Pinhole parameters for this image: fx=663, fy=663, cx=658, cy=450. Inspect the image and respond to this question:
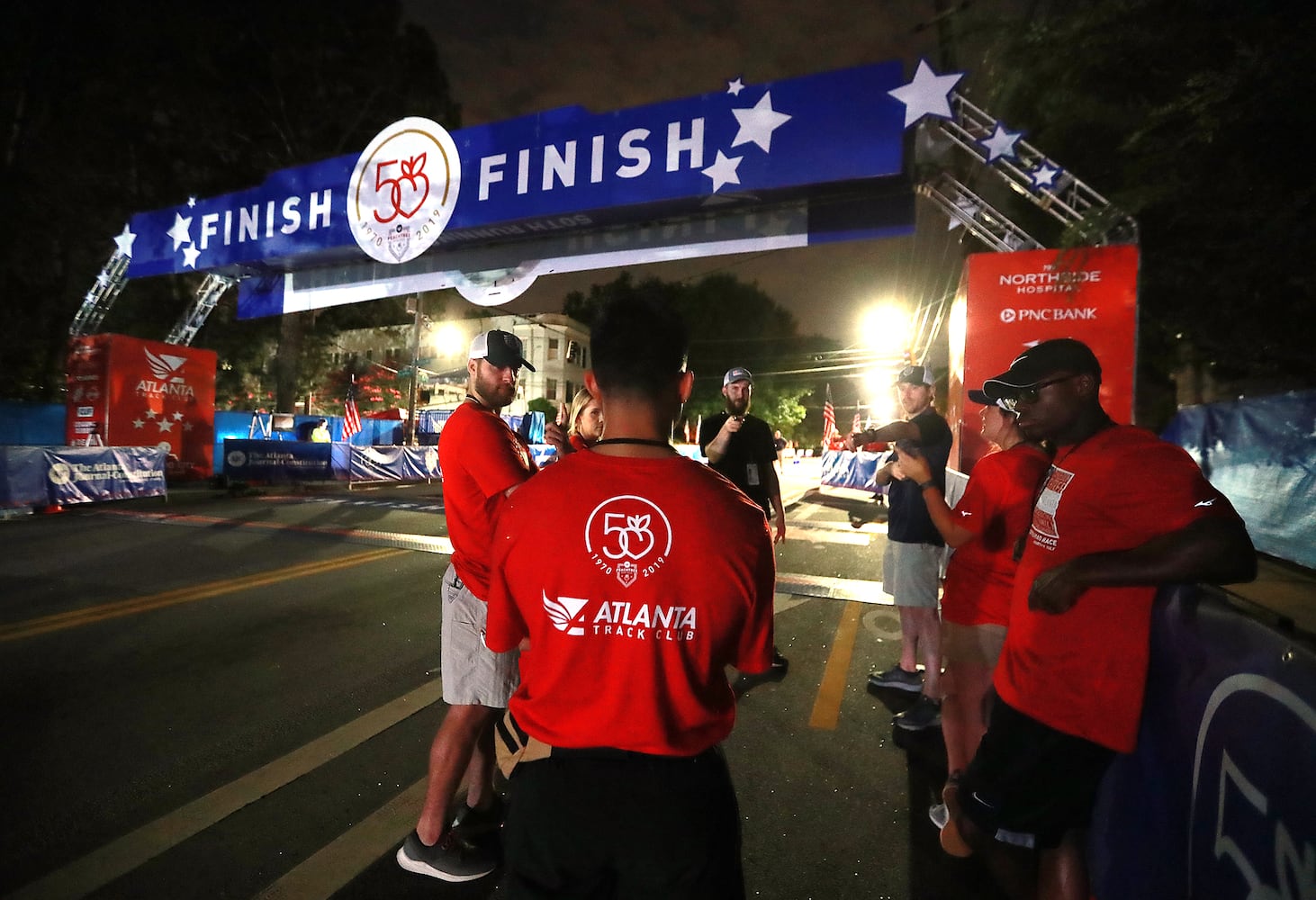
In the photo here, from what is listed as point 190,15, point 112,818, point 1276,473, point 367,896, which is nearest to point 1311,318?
point 1276,473

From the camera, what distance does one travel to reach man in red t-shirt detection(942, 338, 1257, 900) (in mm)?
1646

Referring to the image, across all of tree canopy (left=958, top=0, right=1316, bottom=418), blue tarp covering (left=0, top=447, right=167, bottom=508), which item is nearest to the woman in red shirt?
tree canopy (left=958, top=0, right=1316, bottom=418)

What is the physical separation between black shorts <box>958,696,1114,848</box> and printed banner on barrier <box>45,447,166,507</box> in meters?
14.9

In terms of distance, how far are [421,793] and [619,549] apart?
95.0 inches

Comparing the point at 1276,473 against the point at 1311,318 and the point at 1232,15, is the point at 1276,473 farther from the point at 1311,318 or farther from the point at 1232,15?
the point at 1232,15

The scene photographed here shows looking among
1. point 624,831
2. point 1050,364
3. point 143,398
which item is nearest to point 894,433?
point 1050,364

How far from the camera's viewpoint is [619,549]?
1.22 m

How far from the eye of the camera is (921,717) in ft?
11.8

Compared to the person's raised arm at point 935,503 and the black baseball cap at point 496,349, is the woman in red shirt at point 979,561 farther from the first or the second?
the black baseball cap at point 496,349

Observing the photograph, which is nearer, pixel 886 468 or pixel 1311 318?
pixel 886 468

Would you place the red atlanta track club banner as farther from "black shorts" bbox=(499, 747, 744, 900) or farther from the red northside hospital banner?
"black shorts" bbox=(499, 747, 744, 900)

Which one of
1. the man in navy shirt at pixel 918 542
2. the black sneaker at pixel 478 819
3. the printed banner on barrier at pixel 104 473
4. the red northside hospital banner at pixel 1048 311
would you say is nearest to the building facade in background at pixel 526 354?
the printed banner on barrier at pixel 104 473

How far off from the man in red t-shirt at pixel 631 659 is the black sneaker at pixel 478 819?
4.99ft

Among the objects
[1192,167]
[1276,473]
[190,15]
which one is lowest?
[1276,473]
